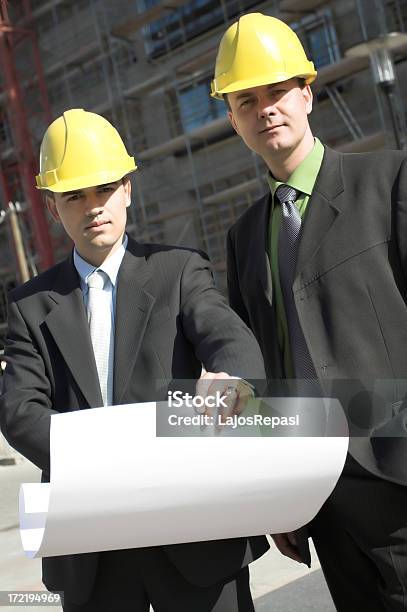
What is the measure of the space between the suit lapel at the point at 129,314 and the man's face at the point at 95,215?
76 mm

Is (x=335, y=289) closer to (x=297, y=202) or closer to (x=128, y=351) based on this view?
(x=297, y=202)

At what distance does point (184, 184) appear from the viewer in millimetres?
25625

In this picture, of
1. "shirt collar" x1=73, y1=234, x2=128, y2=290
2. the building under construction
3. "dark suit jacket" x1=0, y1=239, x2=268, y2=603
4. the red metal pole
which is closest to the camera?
"dark suit jacket" x1=0, y1=239, x2=268, y2=603

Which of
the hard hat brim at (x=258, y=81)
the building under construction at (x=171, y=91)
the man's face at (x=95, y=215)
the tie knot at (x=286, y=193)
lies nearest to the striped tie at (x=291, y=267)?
the tie knot at (x=286, y=193)

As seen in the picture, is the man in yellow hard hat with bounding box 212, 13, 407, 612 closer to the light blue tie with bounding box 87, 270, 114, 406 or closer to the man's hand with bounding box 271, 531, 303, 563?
the man's hand with bounding box 271, 531, 303, 563

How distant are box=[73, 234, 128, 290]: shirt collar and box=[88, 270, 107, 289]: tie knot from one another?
1 cm

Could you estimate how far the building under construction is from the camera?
820 inches

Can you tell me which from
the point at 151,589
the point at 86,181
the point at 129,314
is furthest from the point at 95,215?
the point at 151,589

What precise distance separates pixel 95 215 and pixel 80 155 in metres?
0.16

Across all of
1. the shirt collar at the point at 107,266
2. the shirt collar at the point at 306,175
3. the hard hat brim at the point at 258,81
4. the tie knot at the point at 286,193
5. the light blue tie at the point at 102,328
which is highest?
the hard hat brim at the point at 258,81

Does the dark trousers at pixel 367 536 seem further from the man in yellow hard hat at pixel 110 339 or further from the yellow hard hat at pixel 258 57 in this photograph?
the yellow hard hat at pixel 258 57

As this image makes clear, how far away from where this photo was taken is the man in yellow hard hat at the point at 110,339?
2.26 meters

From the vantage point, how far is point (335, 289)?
228 centimetres

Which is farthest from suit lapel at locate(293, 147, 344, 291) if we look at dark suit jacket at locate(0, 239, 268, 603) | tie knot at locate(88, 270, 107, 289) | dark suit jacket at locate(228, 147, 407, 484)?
tie knot at locate(88, 270, 107, 289)
